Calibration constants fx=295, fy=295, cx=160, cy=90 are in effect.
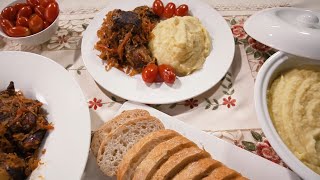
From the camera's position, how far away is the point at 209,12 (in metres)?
3.47

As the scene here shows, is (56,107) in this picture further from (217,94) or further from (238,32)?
(238,32)

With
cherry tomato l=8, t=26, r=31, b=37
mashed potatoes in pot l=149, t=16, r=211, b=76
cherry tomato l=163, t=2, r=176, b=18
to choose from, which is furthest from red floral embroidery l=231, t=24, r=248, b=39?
cherry tomato l=8, t=26, r=31, b=37

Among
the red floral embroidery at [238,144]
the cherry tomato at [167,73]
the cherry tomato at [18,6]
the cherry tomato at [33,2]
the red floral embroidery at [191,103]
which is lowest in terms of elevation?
the red floral embroidery at [238,144]

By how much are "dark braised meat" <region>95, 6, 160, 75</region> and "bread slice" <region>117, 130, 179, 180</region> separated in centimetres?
98

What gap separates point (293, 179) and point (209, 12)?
205 centimetres

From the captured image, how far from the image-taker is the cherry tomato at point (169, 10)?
350cm

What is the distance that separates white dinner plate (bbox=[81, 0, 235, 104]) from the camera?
2805 millimetres

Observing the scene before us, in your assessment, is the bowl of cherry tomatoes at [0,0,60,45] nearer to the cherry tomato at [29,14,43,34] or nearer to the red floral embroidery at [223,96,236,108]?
the cherry tomato at [29,14,43,34]

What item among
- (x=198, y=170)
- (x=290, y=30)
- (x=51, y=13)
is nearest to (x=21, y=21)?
(x=51, y=13)

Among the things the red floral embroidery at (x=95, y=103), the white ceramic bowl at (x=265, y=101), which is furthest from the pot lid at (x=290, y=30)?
the red floral embroidery at (x=95, y=103)

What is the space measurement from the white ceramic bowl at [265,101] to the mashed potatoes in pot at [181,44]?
0.85m

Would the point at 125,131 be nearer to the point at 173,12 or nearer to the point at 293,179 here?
the point at 293,179

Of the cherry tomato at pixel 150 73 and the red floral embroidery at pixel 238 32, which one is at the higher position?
the red floral embroidery at pixel 238 32

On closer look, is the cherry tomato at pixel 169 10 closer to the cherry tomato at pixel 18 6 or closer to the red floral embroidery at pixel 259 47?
the red floral embroidery at pixel 259 47
